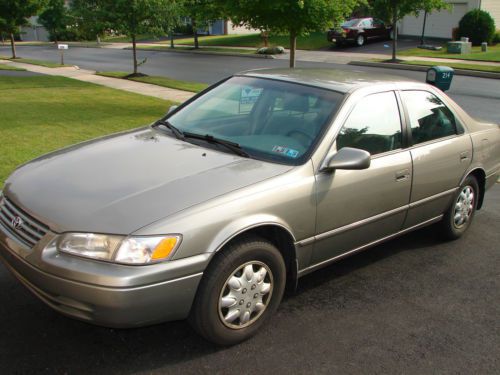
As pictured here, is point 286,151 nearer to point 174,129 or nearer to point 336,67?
point 174,129

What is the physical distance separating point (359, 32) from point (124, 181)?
32.9 meters

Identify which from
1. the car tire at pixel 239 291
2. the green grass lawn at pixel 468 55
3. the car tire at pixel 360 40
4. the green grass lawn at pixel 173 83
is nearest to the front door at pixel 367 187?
the car tire at pixel 239 291

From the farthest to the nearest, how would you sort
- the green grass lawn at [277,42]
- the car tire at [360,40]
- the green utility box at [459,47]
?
the green grass lawn at [277,42]
the car tire at [360,40]
the green utility box at [459,47]

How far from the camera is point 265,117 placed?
4105mm

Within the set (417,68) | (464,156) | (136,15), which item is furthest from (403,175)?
(417,68)

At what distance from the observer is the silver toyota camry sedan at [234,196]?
2.92m

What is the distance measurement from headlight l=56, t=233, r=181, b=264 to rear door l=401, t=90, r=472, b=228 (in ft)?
7.65

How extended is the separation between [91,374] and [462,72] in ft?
70.0

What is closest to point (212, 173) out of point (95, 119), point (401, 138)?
point (401, 138)

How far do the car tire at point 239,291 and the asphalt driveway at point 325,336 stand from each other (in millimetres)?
134

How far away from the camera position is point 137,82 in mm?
18453

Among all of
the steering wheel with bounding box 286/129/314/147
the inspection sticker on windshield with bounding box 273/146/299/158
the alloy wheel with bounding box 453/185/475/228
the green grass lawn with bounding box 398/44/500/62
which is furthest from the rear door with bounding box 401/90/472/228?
the green grass lawn with bounding box 398/44/500/62

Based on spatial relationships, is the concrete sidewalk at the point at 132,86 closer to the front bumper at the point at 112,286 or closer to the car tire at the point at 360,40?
the front bumper at the point at 112,286

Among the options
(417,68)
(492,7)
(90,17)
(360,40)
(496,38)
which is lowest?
(417,68)
